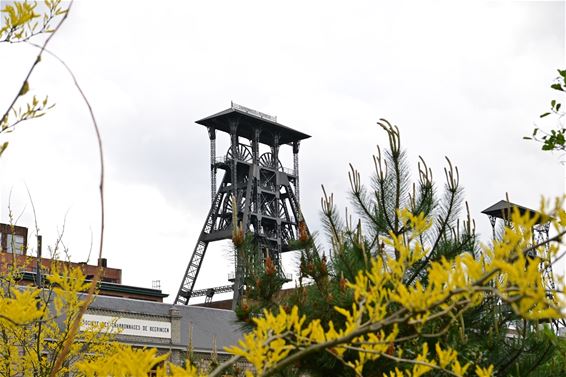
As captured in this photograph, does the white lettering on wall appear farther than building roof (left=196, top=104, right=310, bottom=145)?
No

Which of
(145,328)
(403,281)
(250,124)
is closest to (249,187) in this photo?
(250,124)

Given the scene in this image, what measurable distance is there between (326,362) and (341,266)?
1.23m

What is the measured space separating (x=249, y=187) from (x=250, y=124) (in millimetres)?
5620

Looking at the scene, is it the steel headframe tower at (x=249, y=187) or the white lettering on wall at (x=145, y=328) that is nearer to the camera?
the white lettering on wall at (x=145, y=328)

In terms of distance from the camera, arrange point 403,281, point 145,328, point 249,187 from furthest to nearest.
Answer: point 249,187 → point 145,328 → point 403,281

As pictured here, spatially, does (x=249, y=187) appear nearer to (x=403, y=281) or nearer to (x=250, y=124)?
(x=250, y=124)

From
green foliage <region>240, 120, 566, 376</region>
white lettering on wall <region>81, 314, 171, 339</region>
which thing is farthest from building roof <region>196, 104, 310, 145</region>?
green foliage <region>240, 120, 566, 376</region>

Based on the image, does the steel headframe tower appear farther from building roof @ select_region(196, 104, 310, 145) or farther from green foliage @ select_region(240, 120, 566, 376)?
green foliage @ select_region(240, 120, 566, 376)

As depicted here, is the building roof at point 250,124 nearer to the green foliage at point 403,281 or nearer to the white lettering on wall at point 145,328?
the white lettering on wall at point 145,328

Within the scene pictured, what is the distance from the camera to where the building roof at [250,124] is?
222 ft

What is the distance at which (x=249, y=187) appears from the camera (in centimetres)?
6825

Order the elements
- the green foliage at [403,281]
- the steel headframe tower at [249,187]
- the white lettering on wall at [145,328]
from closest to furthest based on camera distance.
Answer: the green foliage at [403,281]
the white lettering on wall at [145,328]
the steel headframe tower at [249,187]

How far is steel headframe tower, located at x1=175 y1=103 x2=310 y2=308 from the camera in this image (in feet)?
221

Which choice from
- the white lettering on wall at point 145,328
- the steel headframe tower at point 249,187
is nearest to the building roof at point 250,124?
the steel headframe tower at point 249,187
